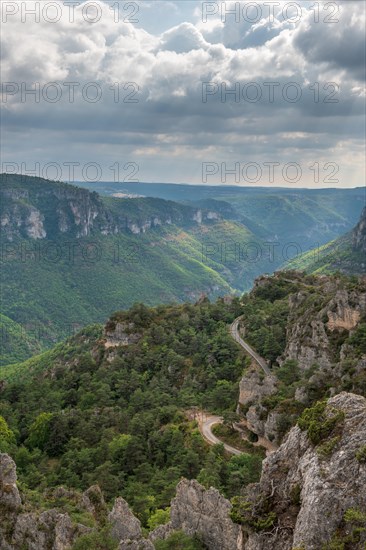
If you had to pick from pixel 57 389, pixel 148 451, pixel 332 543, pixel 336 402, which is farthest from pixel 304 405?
pixel 57 389

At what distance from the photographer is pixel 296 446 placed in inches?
974

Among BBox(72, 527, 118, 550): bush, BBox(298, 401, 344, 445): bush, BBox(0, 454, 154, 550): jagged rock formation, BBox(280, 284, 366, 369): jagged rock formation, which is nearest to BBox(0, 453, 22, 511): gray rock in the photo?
BBox(0, 454, 154, 550): jagged rock formation

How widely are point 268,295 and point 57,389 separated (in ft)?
147

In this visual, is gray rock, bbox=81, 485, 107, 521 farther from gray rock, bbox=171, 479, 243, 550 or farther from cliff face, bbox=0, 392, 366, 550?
cliff face, bbox=0, 392, 366, 550

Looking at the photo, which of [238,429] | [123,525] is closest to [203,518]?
[123,525]

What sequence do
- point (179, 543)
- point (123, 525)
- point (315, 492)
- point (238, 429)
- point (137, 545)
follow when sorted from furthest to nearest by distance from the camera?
point (238, 429) → point (123, 525) → point (179, 543) → point (137, 545) → point (315, 492)

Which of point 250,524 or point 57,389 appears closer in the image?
point 250,524

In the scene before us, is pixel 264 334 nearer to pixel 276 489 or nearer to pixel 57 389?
pixel 57 389

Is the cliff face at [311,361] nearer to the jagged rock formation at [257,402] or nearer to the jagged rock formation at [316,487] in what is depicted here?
the jagged rock formation at [257,402]

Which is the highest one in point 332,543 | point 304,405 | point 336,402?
point 336,402

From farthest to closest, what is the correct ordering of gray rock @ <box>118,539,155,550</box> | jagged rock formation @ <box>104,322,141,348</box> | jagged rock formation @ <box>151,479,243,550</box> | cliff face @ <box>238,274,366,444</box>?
jagged rock formation @ <box>104,322,141,348</box> < cliff face @ <box>238,274,366,444</box> < jagged rock formation @ <box>151,479,243,550</box> < gray rock @ <box>118,539,155,550</box>

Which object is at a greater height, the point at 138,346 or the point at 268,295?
the point at 268,295

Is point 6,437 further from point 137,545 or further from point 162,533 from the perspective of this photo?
point 137,545

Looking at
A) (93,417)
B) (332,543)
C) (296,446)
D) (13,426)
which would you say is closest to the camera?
(332,543)
